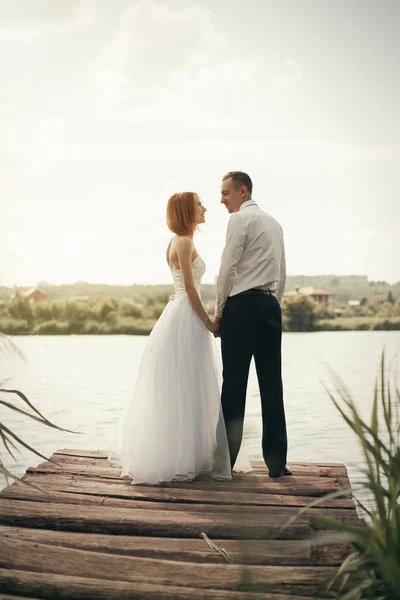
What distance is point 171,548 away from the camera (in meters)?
2.96

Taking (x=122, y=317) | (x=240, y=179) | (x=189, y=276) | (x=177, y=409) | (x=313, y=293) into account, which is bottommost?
(x=122, y=317)

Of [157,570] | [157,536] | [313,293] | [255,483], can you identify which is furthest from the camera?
[313,293]

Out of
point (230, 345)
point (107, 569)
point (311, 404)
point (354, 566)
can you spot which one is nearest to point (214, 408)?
point (230, 345)

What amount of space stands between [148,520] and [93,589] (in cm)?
78

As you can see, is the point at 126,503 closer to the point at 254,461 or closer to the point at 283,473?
the point at 283,473

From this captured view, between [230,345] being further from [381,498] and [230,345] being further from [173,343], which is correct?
[381,498]

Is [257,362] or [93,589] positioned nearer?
[93,589]

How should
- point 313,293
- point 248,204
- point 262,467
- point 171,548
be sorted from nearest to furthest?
point 171,548 < point 248,204 < point 262,467 < point 313,293

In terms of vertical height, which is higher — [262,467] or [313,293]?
[262,467]

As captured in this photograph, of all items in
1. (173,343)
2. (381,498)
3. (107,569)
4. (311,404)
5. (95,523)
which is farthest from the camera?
(311,404)

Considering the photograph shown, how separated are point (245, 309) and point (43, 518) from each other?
157 centimetres

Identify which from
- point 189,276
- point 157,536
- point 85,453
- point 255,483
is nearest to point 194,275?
point 189,276

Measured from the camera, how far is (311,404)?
52.2 feet

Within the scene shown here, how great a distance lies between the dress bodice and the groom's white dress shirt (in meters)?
0.27
